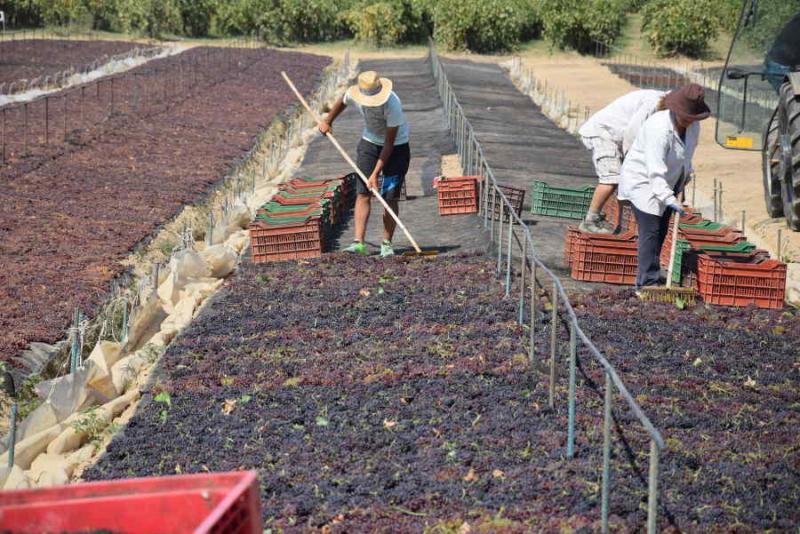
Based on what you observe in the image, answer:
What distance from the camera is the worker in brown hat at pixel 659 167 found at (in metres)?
7.77

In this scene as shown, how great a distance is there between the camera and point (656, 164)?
7.91 meters

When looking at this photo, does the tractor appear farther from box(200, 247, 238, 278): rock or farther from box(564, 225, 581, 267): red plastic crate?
box(200, 247, 238, 278): rock

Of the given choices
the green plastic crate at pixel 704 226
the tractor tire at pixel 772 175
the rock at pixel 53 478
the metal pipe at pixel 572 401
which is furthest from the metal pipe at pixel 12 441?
the tractor tire at pixel 772 175

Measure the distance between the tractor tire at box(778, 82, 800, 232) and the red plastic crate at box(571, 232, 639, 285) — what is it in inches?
85.9

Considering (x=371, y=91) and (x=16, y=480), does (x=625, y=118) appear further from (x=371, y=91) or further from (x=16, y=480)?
(x=16, y=480)

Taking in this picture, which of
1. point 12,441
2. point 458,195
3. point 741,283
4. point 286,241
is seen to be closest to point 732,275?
point 741,283

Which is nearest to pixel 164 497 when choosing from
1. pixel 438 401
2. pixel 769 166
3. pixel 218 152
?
pixel 438 401

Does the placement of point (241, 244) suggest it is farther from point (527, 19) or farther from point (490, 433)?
point (527, 19)

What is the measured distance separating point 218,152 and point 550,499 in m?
12.4

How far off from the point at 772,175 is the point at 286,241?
5188 mm

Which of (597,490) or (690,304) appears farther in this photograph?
(690,304)

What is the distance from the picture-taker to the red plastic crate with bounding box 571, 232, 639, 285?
8922mm

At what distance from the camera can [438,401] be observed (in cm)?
646

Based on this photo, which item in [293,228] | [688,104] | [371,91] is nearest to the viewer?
[688,104]
